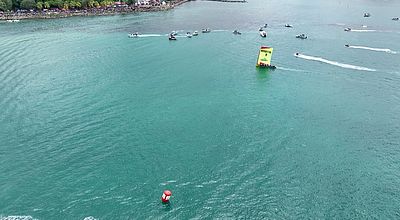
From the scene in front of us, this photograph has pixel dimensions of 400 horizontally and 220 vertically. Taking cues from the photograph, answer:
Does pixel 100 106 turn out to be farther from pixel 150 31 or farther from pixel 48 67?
pixel 150 31

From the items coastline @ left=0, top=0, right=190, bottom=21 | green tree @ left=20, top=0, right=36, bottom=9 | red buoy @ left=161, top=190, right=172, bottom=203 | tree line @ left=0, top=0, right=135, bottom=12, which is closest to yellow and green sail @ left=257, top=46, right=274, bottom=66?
red buoy @ left=161, top=190, right=172, bottom=203

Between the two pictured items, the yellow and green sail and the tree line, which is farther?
the tree line

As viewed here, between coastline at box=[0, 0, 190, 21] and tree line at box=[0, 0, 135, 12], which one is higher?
tree line at box=[0, 0, 135, 12]

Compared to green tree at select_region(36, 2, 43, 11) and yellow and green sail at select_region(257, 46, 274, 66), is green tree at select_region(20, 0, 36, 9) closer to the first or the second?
green tree at select_region(36, 2, 43, 11)

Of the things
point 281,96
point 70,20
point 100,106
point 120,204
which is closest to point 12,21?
point 70,20

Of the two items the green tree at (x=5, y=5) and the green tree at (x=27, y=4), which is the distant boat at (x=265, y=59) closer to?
the green tree at (x=27, y=4)

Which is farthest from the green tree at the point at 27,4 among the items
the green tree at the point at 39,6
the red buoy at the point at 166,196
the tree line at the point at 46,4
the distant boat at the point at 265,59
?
the red buoy at the point at 166,196
